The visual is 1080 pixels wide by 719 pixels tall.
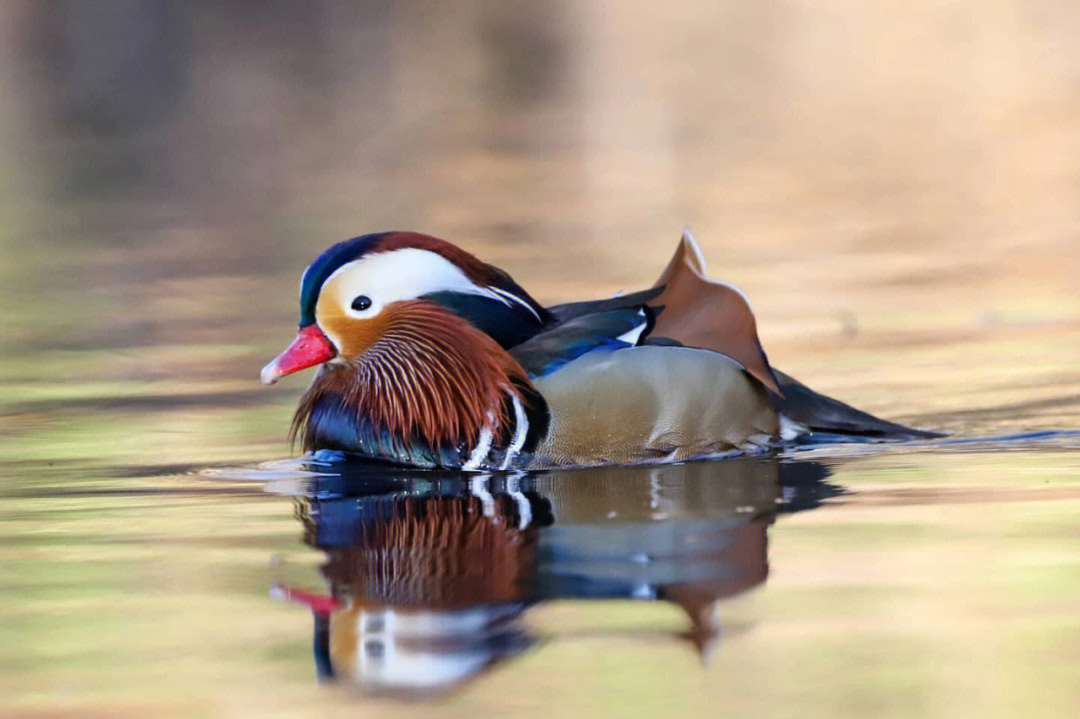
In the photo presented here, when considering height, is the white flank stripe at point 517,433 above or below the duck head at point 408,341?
below

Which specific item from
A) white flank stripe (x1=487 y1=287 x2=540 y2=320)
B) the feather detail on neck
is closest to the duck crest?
the feather detail on neck

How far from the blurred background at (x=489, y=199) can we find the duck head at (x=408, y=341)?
0.43 meters

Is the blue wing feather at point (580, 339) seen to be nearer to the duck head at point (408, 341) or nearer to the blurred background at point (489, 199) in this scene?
the duck head at point (408, 341)

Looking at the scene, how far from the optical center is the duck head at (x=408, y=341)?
245 inches

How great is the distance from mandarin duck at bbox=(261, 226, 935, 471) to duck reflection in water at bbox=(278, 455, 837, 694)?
11 cm

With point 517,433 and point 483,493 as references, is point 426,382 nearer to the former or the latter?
point 517,433

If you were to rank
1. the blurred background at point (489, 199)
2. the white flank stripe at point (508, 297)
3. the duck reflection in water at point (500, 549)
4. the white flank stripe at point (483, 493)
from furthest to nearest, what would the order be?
the blurred background at point (489, 199)
the white flank stripe at point (508, 297)
the white flank stripe at point (483, 493)
the duck reflection in water at point (500, 549)

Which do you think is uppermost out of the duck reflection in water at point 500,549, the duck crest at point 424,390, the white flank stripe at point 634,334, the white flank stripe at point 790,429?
the white flank stripe at point 634,334

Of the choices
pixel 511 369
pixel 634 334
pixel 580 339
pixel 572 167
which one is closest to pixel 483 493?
pixel 511 369

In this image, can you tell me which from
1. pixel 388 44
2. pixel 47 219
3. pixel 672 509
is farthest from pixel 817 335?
pixel 388 44

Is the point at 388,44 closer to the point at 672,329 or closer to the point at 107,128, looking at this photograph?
the point at 107,128

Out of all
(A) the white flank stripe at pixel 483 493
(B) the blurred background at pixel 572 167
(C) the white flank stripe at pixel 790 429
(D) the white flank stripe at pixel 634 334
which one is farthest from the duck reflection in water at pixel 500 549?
(B) the blurred background at pixel 572 167

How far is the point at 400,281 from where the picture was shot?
20.9 feet

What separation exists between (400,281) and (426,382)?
1.04 ft
